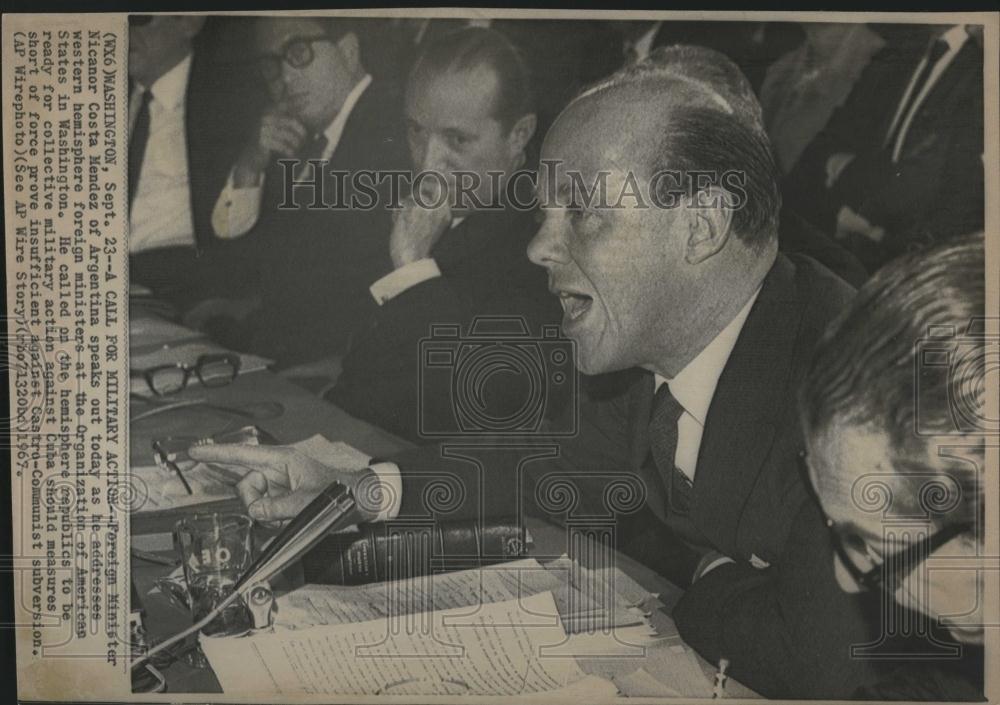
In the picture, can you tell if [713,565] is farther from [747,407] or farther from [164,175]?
[164,175]

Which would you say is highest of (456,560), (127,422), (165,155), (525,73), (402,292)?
(525,73)

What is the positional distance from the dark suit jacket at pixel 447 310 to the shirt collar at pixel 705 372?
13.2 inches

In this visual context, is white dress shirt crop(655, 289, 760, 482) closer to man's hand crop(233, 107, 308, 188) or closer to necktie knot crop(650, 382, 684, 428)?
necktie knot crop(650, 382, 684, 428)

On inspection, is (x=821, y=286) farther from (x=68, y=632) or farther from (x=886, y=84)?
(x=68, y=632)

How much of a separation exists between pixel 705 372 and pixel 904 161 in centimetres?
67

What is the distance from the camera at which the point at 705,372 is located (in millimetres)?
2709

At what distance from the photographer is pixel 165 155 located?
8.81ft

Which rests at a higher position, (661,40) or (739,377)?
(661,40)

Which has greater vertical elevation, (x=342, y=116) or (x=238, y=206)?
(x=342, y=116)

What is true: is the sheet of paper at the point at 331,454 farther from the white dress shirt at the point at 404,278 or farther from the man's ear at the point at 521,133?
the man's ear at the point at 521,133

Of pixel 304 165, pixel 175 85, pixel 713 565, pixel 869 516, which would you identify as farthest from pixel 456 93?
pixel 869 516

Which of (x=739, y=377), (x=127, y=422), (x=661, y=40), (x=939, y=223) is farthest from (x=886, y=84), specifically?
(x=127, y=422)

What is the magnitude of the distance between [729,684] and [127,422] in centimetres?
154

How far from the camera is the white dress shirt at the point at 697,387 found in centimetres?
270
